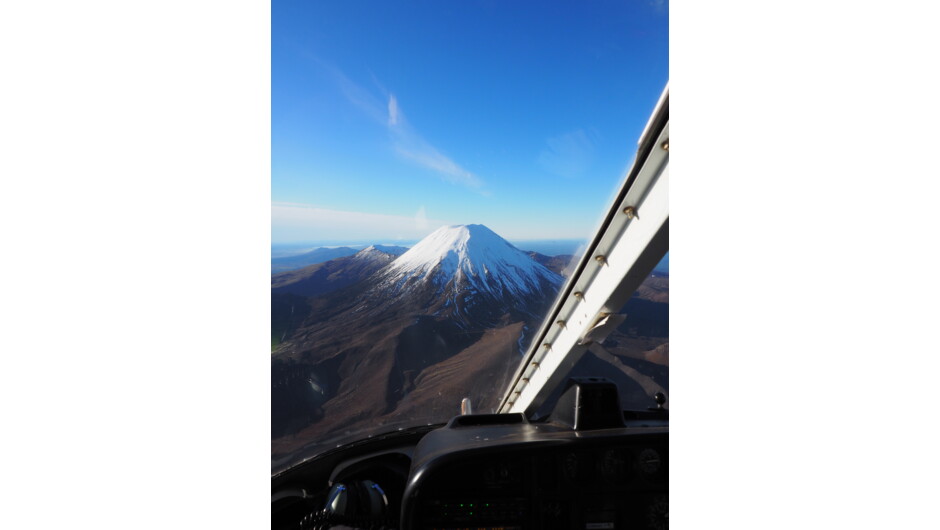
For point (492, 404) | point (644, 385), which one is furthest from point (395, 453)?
point (644, 385)

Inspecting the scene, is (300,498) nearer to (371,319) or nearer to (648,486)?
(648,486)

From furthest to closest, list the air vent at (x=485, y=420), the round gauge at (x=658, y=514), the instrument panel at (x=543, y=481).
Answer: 1. the air vent at (x=485, y=420)
2. the round gauge at (x=658, y=514)
3. the instrument panel at (x=543, y=481)

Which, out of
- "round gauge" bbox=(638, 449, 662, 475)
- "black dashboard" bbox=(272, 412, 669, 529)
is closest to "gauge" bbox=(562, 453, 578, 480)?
"black dashboard" bbox=(272, 412, 669, 529)

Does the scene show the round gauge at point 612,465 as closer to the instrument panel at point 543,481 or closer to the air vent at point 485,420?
the instrument panel at point 543,481

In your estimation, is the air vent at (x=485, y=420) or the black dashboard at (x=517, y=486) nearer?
the black dashboard at (x=517, y=486)

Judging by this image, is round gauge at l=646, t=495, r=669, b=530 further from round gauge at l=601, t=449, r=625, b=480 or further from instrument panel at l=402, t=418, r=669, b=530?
round gauge at l=601, t=449, r=625, b=480

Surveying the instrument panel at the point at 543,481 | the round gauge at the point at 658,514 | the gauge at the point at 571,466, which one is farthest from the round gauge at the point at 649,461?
the gauge at the point at 571,466

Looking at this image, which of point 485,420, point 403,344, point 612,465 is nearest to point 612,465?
point 612,465

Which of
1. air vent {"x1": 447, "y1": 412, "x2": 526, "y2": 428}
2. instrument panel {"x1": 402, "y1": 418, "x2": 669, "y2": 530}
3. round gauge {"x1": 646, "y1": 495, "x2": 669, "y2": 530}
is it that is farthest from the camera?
air vent {"x1": 447, "y1": 412, "x2": 526, "y2": 428}

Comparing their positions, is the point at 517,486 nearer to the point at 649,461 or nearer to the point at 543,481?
the point at 543,481

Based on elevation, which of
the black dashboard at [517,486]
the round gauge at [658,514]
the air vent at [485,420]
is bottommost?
the round gauge at [658,514]
